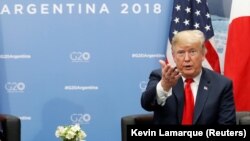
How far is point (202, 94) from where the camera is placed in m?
2.95

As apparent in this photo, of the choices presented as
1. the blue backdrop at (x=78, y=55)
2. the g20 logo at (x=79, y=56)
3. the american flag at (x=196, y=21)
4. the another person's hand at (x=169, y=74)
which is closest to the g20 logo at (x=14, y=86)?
the blue backdrop at (x=78, y=55)

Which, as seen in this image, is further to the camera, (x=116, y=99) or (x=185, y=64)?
(x=116, y=99)

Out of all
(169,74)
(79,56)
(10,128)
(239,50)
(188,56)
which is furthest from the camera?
(79,56)

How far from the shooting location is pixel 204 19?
14.3ft

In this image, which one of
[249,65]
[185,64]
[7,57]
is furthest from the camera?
[7,57]

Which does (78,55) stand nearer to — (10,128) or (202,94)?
(10,128)

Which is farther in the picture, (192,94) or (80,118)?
(80,118)

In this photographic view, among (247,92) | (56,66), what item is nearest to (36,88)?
(56,66)

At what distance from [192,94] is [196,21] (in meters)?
1.54

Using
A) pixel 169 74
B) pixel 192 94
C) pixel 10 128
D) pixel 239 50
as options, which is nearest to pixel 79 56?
pixel 10 128

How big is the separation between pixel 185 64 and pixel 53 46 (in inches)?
78.3

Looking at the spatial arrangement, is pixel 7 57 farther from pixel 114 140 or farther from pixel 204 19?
pixel 204 19

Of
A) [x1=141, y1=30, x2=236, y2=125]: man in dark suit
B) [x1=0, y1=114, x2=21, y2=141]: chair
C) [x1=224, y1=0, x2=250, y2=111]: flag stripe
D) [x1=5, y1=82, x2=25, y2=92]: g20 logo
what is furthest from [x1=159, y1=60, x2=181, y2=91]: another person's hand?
[x1=5, y1=82, x2=25, y2=92]: g20 logo

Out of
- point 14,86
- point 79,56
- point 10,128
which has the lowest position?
point 10,128
